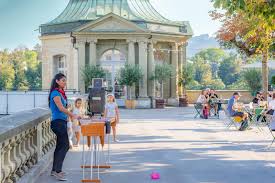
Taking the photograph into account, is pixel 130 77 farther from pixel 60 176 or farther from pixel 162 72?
pixel 60 176

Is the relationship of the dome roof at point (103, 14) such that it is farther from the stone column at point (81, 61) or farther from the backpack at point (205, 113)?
the backpack at point (205, 113)

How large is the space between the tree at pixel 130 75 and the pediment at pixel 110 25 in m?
3.11

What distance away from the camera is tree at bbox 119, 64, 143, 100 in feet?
154

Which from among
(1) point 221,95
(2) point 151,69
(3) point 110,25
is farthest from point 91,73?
(1) point 221,95

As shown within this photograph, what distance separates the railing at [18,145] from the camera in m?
7.78

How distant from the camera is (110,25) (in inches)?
1901

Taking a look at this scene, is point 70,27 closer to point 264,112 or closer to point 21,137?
point 264,112

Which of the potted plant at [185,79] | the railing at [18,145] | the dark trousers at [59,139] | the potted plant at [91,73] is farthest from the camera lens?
the potted plant at [185,79]

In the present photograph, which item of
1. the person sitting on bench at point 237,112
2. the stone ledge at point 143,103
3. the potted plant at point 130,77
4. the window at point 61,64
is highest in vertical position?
the window at point 61,64

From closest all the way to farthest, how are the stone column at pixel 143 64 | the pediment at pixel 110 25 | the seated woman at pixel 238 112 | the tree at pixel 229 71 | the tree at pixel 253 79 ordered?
1. the seated woman at pixel 238 112
2. the pediment at pixel 110 25
3. the stone column at pixel 143 64
4. the tree at pixel 253 79
5. the tree at pixel 229 71

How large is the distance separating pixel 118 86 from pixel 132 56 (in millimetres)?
2692

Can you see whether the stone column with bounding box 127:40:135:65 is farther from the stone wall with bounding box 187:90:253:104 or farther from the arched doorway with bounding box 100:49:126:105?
the stone wall with bounding box 187:90:253:104

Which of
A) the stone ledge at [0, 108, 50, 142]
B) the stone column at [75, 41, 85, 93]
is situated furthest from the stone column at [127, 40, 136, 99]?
the stone ledge at [0, 108, 50, 142]

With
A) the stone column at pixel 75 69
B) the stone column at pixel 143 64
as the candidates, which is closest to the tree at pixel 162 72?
the stone column at pixel 143 64
